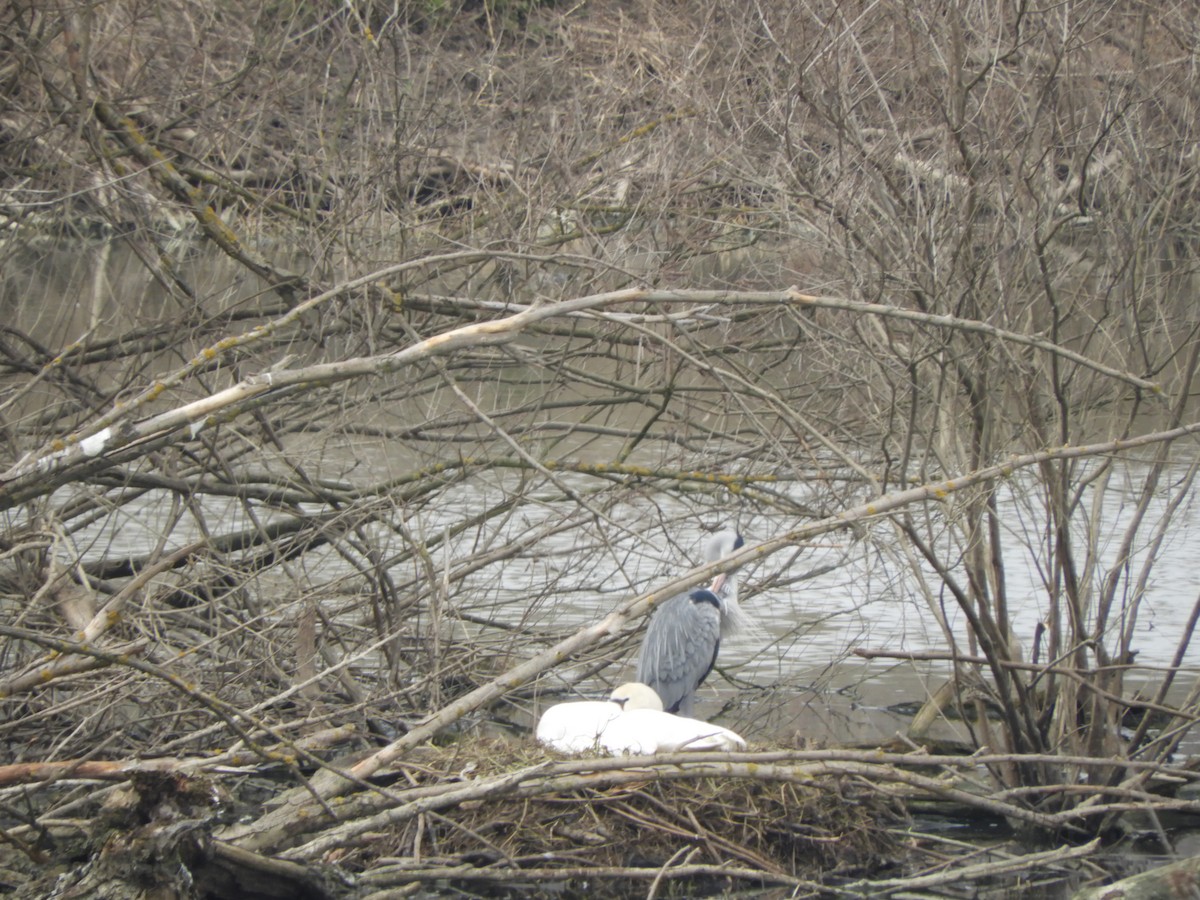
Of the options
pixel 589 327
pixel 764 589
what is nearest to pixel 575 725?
pixel 764 589

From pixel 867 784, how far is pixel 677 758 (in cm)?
79

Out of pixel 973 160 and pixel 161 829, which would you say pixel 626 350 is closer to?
pixel 973 160

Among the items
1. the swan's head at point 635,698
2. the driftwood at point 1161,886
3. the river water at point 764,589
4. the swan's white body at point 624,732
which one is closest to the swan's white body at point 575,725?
the swan's white body at point 624,732

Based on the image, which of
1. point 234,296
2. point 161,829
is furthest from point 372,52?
point 161,829

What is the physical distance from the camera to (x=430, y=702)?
646cm

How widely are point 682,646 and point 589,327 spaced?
78.0 inches

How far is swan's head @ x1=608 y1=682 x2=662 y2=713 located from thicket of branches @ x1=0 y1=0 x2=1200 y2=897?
1.10 feet

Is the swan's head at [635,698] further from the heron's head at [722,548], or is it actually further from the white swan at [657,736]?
the heron's head at [722,548]

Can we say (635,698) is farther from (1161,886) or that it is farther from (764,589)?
(1161,886)

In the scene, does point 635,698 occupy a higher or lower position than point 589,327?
lower

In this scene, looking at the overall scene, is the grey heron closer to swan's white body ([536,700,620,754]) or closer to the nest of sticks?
swan's white body ([536,700,620,754])

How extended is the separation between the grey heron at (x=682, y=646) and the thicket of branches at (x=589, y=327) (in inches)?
9.0

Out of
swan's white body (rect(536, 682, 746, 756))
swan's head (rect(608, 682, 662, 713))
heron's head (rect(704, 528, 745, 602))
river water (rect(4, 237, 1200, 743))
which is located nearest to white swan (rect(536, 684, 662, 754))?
swan's white body (rect(536, 682, 746, 756))

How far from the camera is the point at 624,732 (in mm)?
5473
